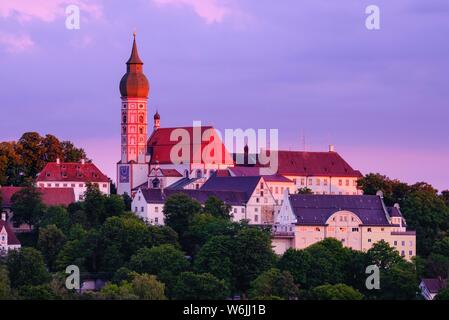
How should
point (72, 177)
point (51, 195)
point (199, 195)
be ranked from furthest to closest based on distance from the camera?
point (72, 177), point (51, 195), point (199, 195)

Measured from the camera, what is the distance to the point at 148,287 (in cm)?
6266

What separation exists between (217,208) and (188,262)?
1199 centimetres

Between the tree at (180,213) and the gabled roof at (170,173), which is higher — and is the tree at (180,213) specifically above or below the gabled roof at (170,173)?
below

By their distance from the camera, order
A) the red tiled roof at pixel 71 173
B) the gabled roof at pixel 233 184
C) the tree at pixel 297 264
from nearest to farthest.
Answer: the tree at pixel 297 264 → the gabled roof at pixel 233 184 → the red tiled roof at pixel 71 173

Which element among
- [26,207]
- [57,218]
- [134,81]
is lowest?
[57,218]

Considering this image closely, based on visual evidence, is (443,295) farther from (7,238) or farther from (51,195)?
(51,195)

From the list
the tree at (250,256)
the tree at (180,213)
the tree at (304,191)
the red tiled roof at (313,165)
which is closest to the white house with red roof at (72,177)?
the tree at (304,191)

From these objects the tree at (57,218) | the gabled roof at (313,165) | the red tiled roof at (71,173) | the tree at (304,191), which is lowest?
the tree at (57,218)

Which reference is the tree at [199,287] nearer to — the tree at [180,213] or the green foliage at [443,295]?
the green foliage at [443,295]

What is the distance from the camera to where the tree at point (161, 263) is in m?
68.4

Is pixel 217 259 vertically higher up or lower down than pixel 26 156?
lower down

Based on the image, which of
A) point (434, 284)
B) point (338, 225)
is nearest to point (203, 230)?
point (338, 225)

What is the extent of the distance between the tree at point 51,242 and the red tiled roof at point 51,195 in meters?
10.4
